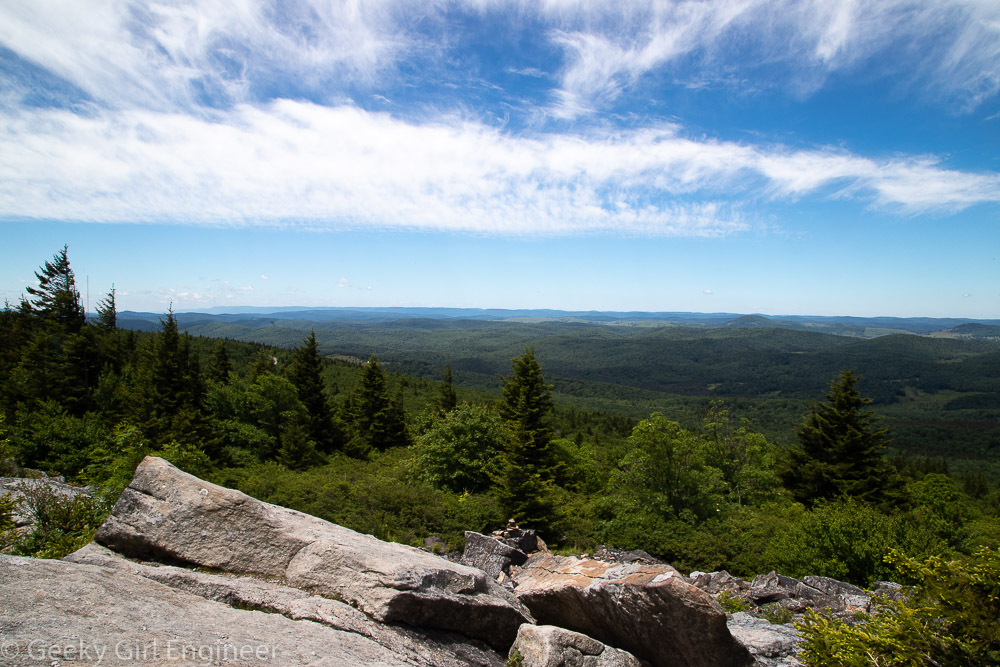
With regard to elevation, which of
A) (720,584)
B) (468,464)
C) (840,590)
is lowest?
(468,464)

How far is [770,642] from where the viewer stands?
865 centimetres

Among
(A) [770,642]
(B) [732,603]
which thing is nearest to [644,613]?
(A) [770,642]

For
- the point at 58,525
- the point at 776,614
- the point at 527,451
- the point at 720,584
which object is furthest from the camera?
the point at 527,451

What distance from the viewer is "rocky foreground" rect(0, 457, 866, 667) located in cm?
557

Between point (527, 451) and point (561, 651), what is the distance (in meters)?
18.7

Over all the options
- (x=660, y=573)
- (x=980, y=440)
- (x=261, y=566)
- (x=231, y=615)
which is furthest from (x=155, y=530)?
(x=980, y=440)

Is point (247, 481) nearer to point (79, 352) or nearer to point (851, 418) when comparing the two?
point (79, 352)

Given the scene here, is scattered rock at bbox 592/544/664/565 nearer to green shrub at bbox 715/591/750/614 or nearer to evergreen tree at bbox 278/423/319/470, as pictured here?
green shrub at bbox 715/591/750/614

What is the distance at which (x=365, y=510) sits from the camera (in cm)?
1878

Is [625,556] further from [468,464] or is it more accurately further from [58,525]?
[58,525]

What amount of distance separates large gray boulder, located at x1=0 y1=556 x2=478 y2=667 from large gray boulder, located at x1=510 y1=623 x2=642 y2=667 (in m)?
1.64

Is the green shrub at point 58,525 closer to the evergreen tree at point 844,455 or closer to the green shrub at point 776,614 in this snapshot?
the green shrub at point 776,614

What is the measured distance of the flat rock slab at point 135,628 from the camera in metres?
4.27

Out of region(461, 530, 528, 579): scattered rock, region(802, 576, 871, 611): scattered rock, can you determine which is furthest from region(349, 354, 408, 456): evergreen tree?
region(802, 576, 871, 611): scattered rock
